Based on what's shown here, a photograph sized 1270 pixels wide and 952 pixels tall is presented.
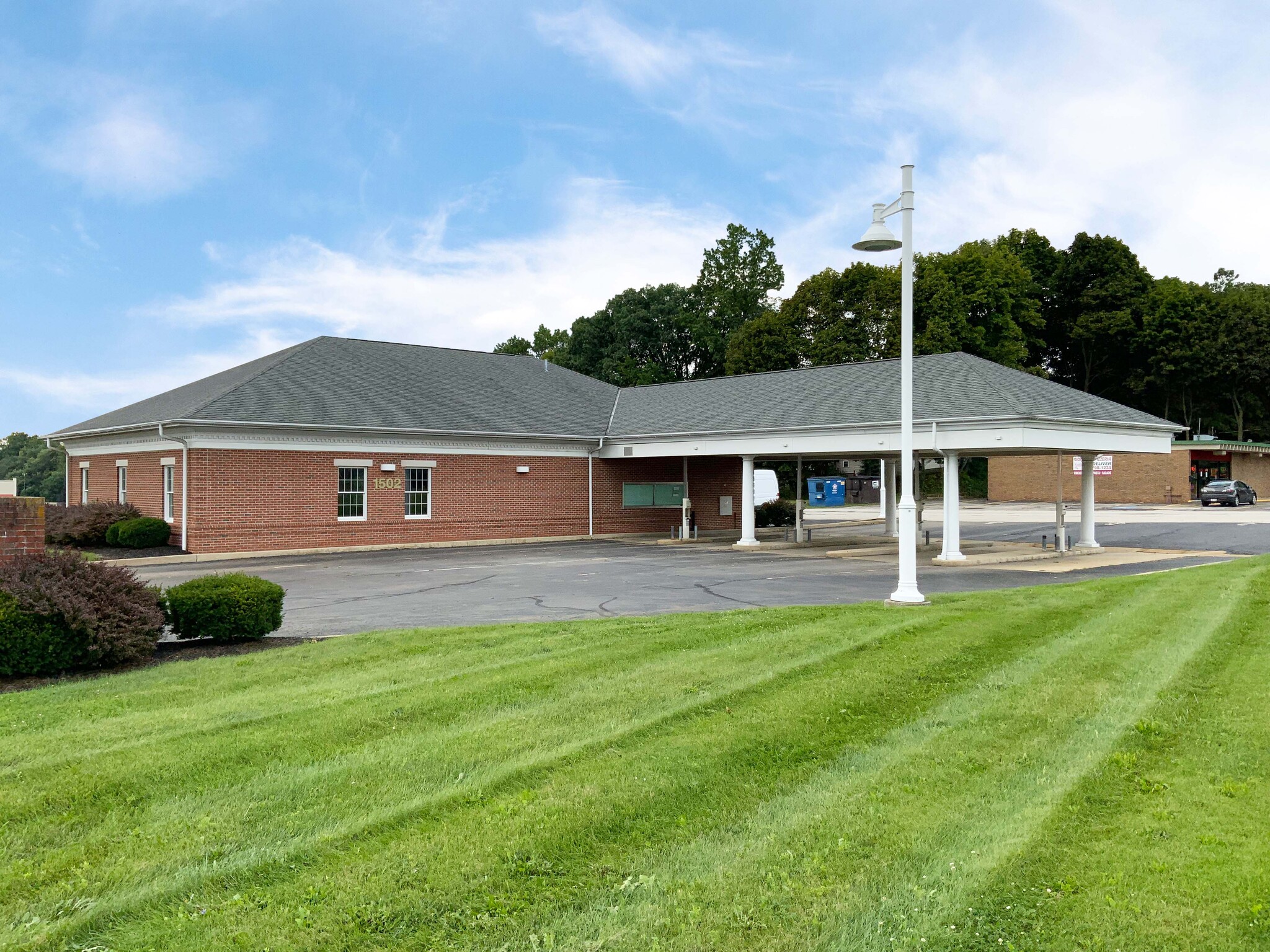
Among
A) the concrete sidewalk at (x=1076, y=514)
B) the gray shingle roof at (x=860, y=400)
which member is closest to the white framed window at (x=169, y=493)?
the gray shingle roof at (x=860, y=400)

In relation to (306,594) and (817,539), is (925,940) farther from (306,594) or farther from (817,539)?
(817,539)

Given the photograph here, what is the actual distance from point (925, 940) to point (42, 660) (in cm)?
888

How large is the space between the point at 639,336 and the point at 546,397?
36.0m

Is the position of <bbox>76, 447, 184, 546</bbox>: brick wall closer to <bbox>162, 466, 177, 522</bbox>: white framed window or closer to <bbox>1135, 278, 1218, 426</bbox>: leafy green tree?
<bbox>162, 466, 177, 522</bbox>: white framed window

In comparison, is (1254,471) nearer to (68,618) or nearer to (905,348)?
(905,348)

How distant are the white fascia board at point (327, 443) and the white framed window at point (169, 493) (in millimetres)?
704

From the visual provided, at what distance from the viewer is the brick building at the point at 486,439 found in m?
26.1

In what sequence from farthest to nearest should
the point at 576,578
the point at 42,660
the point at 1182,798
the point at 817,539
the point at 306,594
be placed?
the point at 817,539 < the point at 576,578 < the point at 306,594 < the point at 42,660 < the point at 1182,798

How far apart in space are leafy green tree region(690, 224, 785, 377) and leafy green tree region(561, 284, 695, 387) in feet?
3.01

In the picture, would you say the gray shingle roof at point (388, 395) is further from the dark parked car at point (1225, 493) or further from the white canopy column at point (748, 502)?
the dark parked car at point (1225, 493)

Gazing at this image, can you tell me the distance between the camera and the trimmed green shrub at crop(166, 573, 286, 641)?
11.2 meters

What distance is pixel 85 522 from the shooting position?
27.9 m

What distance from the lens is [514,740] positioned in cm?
684

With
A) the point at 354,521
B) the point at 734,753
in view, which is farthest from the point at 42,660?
the point at 354,521
